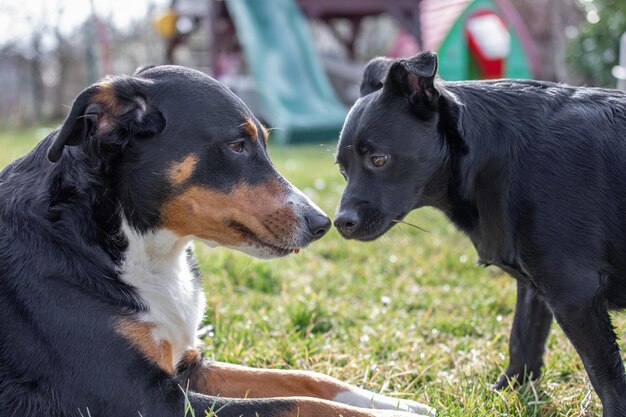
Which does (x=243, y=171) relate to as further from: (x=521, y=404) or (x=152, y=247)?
(x=521, y=404)

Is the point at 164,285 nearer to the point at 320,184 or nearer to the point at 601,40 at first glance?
the point at 320,184

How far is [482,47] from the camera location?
52.9 ft

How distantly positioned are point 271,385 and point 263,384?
0.12 feet

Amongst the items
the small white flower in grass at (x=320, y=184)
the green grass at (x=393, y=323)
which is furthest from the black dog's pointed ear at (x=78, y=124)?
the small white flower in grass at (x=320, y=184)

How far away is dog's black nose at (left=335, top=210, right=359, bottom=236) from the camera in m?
3.22

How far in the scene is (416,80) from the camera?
10.5 feet

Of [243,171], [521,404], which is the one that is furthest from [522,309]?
[243,171]

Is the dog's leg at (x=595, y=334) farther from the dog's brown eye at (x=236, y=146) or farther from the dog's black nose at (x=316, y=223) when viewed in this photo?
the dog's brown eye at (x=236, y=146)

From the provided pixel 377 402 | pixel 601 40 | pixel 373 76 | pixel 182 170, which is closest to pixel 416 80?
pixel 373 76

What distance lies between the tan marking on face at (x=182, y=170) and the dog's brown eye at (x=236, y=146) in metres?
0.16

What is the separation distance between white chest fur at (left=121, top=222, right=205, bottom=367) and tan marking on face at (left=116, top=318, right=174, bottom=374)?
0.10 ft

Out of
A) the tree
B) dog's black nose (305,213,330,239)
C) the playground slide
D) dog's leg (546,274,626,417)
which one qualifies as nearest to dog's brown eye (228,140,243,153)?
dog's black nose (305,213,330,239)

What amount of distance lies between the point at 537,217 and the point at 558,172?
0.70 feet

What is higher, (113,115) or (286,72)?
(113,115)
